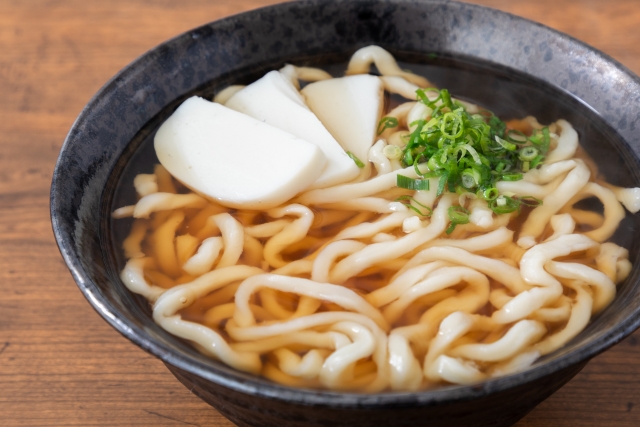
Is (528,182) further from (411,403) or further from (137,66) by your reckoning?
(137,66)

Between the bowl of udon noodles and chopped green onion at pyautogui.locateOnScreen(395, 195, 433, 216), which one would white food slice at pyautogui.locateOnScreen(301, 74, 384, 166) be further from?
chopped green onion at pyautogui.locateOnScreen(395, 195, 433, 216)

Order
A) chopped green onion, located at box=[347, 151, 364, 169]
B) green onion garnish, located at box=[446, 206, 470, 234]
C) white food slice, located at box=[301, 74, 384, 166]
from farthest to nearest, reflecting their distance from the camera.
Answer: white food slice, located at box=[301, 74, 384, 166] → chopped green onion, located at box=[347, 151, 364, 169] → green onion garnish, located at box=[446, 206, 470, 234]

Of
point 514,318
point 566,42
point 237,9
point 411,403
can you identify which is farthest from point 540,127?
point 237,9

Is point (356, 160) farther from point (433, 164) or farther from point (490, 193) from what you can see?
point (490, 193)

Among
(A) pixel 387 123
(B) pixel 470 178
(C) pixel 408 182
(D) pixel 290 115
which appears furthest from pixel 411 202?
(D) pixel 290 115

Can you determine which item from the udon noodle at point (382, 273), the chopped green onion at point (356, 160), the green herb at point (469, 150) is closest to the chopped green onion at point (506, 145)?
the green herb at point (469, 150)

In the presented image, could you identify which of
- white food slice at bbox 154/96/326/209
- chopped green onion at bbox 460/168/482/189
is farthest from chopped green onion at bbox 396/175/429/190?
white food slice at bbox 154/96/326/209
